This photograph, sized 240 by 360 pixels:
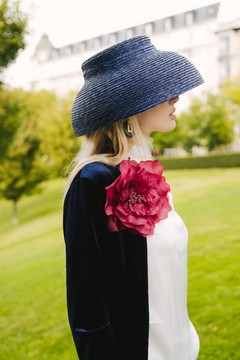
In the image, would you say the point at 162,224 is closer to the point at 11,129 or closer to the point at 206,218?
the point at 11,129

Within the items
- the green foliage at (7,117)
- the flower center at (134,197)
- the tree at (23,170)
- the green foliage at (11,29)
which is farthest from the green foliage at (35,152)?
the flower center at (134,197)

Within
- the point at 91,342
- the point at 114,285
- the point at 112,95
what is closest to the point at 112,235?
the point at 114,285

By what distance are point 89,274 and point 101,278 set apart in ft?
0.15

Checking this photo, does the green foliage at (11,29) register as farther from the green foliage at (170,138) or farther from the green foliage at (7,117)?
the green foliage at (170,138)

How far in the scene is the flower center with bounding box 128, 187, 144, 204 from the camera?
1.48 metres

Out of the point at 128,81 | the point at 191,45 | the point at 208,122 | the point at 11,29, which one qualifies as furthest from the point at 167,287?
the point at 191,45

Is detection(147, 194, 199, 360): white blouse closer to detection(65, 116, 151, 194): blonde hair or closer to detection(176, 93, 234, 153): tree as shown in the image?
detection(65, 116, 151, 194): blonde hair

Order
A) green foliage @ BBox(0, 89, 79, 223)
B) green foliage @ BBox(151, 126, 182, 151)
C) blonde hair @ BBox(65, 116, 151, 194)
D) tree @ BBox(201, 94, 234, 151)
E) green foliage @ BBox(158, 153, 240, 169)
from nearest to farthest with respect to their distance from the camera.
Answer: blonde hair @ BBox(65, 116, 151, 194) → green foliage @ BBox(0, 89, 79, 223) → green foliage @ BBox(158, 153, 240, 169) → tree @ BBox(201, 94, 234, 151) → green foliage @ BBox(151, 126, 182, 151)

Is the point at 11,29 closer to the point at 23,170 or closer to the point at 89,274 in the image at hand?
the point at 89,274

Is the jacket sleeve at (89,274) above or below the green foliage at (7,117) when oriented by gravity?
above

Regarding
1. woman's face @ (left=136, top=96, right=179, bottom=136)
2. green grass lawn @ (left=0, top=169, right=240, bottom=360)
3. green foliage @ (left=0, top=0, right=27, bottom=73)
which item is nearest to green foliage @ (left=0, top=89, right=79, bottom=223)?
green grass lawn @ (left=0, top=169, right=240, bottom=360)

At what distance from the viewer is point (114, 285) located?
1.53 meters

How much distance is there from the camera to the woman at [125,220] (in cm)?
147

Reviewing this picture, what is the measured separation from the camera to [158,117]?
1.69 metres
